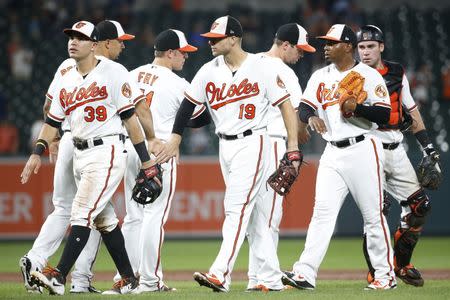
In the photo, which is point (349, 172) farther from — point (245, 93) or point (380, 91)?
point (245, 93)

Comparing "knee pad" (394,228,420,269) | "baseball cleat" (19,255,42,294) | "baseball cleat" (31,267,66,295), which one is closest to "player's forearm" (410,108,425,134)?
"knee pad" (394,228,420,269)

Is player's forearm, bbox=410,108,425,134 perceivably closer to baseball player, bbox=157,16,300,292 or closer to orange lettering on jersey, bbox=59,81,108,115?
baseball player, bbox=157,16,300,292

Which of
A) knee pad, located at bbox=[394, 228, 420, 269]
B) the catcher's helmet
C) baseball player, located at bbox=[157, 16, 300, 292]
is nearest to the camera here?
baseball player, located at bbox=[157, 16, 300, 292]

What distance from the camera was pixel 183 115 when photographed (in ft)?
24.7

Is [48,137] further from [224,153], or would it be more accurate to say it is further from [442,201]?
[442,201]

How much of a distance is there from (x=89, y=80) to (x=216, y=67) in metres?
0.97

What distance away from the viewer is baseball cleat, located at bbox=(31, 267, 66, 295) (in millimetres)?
6969

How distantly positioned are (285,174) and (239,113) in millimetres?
576

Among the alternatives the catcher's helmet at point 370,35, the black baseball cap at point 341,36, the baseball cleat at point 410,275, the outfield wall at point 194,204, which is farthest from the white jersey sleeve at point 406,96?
the outfield wall at point 194,204

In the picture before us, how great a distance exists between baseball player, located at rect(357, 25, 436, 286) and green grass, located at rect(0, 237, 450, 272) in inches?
77.9

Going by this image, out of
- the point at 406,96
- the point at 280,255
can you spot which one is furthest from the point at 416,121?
the point at 280,255

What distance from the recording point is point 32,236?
542 inches

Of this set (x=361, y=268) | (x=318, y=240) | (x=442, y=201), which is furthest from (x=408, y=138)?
(x=318, y=240)

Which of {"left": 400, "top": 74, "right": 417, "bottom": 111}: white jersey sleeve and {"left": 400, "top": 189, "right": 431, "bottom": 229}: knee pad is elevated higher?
{"left": 400, "top": 74, "right": 417, "bottom": 111}: white jersey sleeve
